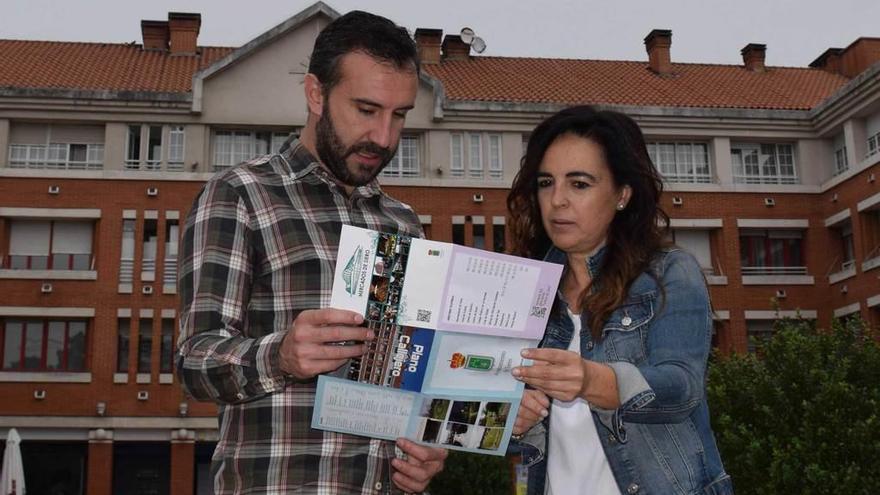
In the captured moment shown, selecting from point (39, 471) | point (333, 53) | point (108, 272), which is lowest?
point (39, 471)

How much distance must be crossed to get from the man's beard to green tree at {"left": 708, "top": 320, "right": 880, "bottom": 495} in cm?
1317

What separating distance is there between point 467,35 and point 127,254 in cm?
1544

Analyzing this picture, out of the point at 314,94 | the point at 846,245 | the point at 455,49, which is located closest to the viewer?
the point at 314,94

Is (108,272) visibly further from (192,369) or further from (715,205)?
(192,369)

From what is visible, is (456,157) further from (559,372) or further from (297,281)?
(559,372)

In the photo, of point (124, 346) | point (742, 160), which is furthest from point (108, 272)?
point (742, 160)

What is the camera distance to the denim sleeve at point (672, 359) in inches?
127

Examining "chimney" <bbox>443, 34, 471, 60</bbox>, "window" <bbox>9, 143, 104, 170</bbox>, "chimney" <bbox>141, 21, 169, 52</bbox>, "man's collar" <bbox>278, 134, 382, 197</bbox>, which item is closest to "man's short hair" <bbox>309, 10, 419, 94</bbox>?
"man's collar" <bbox>278, 134, 382, 197</bbox>

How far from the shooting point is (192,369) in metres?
3.33

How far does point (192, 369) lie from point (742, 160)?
34.9m

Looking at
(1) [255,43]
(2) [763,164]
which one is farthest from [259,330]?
(2) [763,164]

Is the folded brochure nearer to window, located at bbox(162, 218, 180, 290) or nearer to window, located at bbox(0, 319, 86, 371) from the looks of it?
window, located at bbox(162, 218, 180, 290)

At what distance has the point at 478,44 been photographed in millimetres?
38594

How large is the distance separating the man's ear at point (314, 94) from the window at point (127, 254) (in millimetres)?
29586
